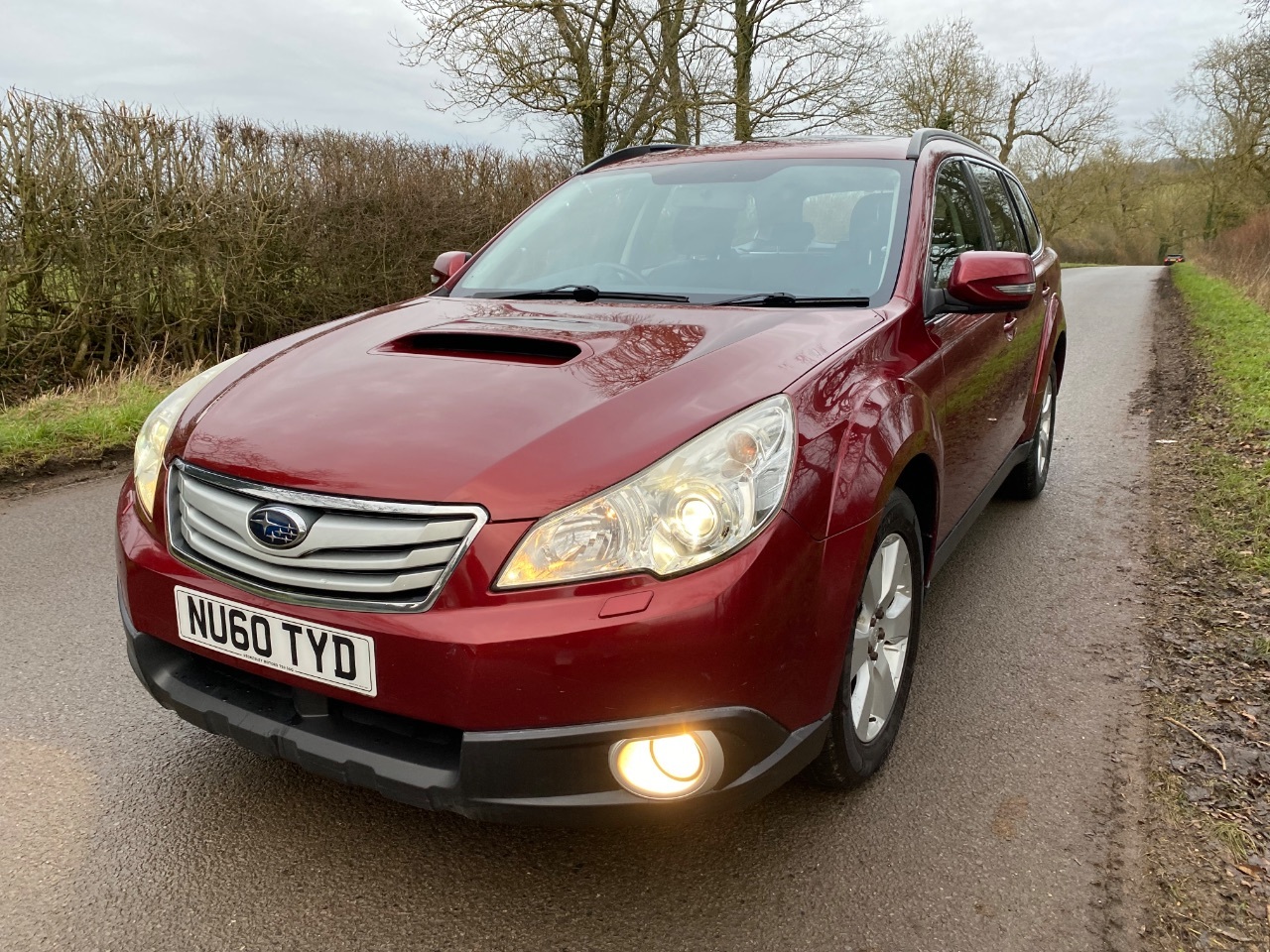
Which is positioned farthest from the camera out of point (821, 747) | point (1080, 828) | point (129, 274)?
point (129, 274)

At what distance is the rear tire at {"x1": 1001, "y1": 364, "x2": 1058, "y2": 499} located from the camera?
15.1 feet

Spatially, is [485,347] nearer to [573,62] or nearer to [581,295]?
[581,295]

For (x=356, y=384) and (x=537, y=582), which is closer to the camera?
(x=537, y=582)

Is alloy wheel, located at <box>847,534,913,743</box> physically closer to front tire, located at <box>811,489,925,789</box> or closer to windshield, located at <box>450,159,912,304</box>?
front tire, located at <box>811,489,925,789</box>

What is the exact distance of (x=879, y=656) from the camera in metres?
2.36

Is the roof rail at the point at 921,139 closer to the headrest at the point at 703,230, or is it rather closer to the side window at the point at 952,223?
the side window at the point at 952,223

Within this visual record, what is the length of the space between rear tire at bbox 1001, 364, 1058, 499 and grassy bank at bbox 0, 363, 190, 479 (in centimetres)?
517

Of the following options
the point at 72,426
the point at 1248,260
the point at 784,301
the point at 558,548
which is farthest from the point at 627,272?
the point at 1248,260

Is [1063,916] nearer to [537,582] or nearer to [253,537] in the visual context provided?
[537,582]

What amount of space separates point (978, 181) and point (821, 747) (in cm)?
278

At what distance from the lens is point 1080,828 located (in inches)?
86.3

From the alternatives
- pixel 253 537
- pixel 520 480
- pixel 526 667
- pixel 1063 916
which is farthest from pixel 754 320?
pixel 1063 916

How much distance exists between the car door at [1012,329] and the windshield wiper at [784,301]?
3.85 feet

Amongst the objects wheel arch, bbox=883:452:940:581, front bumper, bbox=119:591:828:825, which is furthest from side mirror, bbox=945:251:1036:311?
front bumper, bbox=119:591:828:825
